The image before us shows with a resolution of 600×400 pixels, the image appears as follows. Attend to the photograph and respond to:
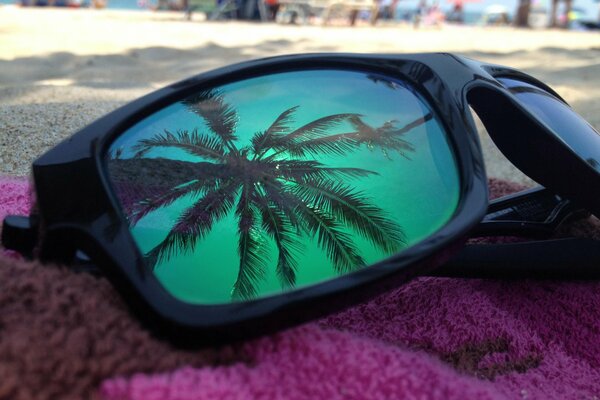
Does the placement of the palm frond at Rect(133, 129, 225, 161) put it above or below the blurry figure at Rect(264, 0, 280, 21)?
above

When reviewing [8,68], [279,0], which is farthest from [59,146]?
[279,0]

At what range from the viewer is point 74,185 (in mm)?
420

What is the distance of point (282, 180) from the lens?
20.0 inches

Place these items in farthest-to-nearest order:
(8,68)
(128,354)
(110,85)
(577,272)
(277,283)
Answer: (8,68) < (110,85) < (577,272) < (277,283) < (128,354)

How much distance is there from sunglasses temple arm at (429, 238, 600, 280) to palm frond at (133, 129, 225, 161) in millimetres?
283

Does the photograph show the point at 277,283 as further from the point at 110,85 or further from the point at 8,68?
the point at 8,68

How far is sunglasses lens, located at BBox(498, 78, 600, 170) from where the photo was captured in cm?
56

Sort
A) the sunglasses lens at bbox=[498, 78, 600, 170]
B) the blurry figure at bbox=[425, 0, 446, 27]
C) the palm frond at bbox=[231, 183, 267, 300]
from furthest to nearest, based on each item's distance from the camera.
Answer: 1. the blurry figure at bbox=[425, 0, 446, 27]
2. the sunglasses lens at bbox=[498, 78, 600, 170]
3. the palm frond at bbox=[231, 183, 267, 300]

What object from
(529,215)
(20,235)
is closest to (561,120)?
(529,215)

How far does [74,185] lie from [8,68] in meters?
2.42

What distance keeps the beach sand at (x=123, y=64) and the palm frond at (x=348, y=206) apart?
602 mm

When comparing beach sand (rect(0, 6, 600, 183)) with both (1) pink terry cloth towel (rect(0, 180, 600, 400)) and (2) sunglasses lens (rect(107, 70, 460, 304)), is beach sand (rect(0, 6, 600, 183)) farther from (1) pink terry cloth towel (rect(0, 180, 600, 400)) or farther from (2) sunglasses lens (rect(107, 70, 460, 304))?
(1) pink terry cloth towel (rect(0, 180, 600, 400))

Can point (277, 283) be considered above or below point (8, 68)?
above

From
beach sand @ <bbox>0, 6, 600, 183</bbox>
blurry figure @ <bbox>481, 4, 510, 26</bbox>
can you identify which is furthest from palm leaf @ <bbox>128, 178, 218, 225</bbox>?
blurry figure @ <bbox>481, 4, 510, 26</bbox>
